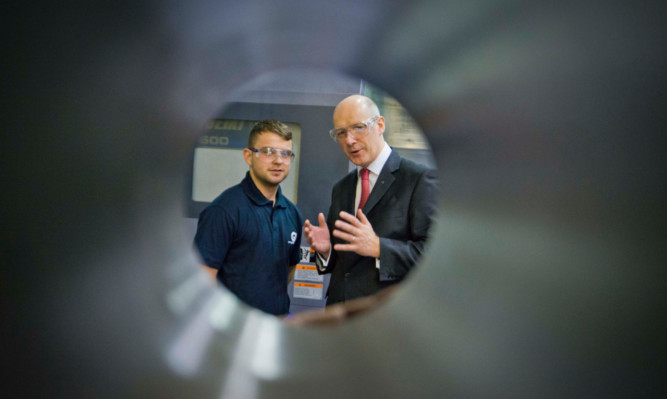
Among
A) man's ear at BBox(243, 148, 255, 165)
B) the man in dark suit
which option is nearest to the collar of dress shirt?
the man in dark suit

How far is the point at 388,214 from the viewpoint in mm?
1171

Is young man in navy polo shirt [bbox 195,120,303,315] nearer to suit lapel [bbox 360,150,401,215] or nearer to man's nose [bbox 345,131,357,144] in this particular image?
man's nose [bbox 345,131,357,144]

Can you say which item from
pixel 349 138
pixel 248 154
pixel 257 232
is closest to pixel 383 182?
pixel 349 138

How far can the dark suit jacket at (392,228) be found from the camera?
1.07 meters

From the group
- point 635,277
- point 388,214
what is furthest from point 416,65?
point 388,214

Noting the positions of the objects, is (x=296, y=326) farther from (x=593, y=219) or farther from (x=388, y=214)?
(x=388, y=214)

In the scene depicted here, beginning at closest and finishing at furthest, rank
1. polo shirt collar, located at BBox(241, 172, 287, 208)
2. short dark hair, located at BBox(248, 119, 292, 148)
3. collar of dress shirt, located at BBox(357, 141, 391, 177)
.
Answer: collar of dress shirt, located at BBox(357, 141, 391, 177) < polo shirt collar, located at BBox(241, 172, 287, 208) < short dark hair, located at BBox(248, 119, 292, 148)

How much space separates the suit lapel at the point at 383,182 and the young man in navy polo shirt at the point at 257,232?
417 millimetres

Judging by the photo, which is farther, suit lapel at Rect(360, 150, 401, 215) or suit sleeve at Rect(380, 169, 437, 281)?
suit lapel at Rect(360, 150, 401, 215)

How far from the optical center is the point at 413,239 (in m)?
1.15

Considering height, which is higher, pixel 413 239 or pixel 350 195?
pixel 350 195

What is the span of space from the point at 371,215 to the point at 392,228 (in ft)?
0.27

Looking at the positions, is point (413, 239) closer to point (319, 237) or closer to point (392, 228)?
point (392, 228)

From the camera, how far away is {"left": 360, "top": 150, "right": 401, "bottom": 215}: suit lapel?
3.95 feet
